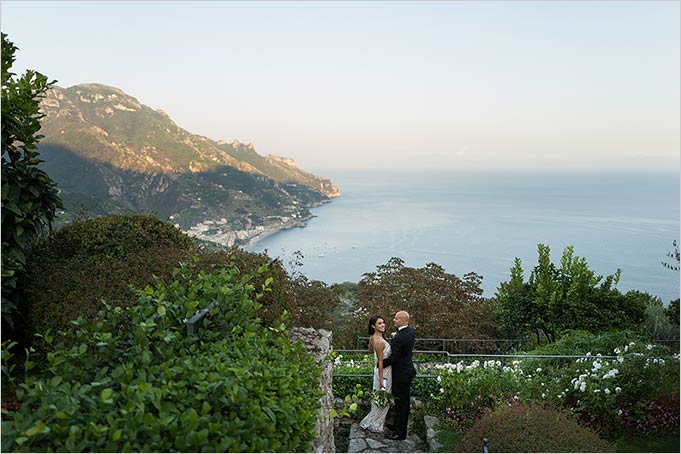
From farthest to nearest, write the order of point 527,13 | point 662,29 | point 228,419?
1. point 527,13
2. point 662,29
3. point 228,419

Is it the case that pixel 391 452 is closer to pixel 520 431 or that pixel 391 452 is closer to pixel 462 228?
pixel 520 431

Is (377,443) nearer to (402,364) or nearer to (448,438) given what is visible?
(448,438)

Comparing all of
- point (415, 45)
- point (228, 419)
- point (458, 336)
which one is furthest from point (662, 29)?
point (458, 336)

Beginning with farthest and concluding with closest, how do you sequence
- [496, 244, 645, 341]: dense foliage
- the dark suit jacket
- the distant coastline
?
the distant coastline, [496, 244, 645, 341]: dense foliage, the dark suit jacket

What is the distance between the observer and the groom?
5266 mm

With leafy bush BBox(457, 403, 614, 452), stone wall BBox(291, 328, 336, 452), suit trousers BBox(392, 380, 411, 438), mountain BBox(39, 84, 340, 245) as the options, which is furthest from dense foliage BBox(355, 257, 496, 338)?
mountain BBox(39, 84, 340, 245)

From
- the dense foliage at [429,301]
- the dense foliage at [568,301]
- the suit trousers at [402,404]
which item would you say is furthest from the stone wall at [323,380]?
the dense foliage at [429,301]

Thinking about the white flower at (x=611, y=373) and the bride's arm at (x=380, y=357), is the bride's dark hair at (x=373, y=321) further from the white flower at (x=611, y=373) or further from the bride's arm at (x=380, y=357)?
the white flower at (x=611, y=373)

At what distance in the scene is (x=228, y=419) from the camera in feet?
7.85

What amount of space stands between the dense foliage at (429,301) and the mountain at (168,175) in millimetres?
30086

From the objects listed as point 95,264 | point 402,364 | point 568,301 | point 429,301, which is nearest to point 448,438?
point 402,364

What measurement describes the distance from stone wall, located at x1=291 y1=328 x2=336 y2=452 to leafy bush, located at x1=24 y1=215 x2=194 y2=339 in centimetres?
152

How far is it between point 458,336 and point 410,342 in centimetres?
719

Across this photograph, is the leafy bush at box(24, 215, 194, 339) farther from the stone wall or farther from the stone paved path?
the stone paved path
